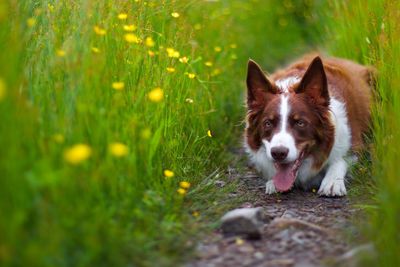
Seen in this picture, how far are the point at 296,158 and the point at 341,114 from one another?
0.73 metres

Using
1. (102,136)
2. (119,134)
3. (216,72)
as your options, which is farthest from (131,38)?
(216,72)

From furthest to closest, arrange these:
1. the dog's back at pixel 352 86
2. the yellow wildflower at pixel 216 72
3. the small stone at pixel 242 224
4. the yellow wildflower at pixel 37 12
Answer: the yellow wildflower at pixel 216 72
the dog's back at pixel 352 86
the yellow wildflower at pixel 37 12
the small stone at pixel 242 224

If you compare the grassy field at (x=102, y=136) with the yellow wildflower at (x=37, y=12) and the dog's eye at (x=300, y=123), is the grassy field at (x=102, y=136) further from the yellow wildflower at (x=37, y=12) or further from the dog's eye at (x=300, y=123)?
the dog's eye at (x=300, y=123)

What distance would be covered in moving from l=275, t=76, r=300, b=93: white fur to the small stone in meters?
1.49

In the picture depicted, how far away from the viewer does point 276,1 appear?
959 cm

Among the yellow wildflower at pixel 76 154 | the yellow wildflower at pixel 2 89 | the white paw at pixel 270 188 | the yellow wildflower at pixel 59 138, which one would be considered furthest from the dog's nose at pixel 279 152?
the yellow wildflower at pixel 2 89

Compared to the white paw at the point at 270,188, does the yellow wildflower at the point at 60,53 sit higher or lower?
higher

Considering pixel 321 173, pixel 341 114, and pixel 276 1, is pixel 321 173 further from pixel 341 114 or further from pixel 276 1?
pixel 276 1

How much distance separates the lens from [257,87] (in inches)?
201

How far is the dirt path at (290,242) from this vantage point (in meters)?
3.51

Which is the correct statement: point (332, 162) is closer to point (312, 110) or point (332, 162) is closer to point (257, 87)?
point (312, 110)

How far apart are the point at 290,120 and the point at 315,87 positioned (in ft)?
1.18

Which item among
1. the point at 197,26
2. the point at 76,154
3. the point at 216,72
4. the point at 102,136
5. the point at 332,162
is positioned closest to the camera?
the point at 76,154

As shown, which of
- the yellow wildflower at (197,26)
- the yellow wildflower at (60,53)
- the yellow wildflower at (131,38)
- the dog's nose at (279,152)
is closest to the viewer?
the yellow wildflower at (60,53)
